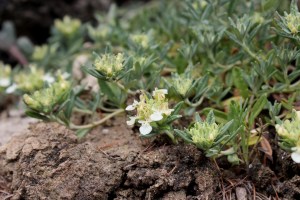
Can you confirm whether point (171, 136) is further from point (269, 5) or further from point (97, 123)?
point (269, 5)

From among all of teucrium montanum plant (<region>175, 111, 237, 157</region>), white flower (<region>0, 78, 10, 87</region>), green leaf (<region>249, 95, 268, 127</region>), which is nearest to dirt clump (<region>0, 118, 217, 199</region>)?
teucrium montanum plant (<region>175, 111, 237, 157</region>)

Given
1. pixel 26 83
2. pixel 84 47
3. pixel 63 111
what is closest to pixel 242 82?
pixel 63 111

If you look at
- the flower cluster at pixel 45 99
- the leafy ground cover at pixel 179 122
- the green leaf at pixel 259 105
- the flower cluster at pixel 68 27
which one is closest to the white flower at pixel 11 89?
the leafy ground cover at pixel 179 122

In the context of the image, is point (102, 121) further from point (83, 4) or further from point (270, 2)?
point (83, 4)

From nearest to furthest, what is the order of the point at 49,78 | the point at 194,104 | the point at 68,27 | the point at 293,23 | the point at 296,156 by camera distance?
1. the point at 296,156
2. the point at 293,23
3. the point at 194,104
4. the point at 49,78
5. the point at 68,27

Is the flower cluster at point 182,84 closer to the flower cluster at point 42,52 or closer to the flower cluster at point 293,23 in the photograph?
the flower cluster at point 293,23

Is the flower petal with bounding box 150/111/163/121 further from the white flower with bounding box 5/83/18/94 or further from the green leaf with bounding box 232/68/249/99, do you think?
the white flower with bounding box 5/83/18/94

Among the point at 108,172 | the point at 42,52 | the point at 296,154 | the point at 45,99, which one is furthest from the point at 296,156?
the point at 42,52
